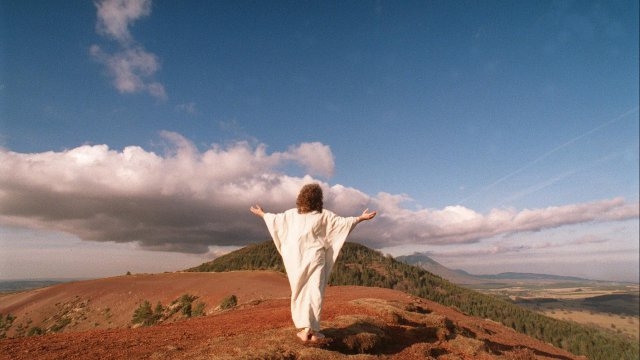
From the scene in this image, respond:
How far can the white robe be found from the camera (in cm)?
830

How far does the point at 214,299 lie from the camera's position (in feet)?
163

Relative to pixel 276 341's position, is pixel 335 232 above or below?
above

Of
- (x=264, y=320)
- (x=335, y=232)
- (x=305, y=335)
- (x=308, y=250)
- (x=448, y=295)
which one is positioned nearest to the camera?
(x=305, y=335)

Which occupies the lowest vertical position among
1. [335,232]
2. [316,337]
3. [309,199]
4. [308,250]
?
[316,337]

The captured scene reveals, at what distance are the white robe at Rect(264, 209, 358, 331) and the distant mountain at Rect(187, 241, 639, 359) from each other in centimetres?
8609

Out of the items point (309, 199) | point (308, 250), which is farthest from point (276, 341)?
point (309, 199)

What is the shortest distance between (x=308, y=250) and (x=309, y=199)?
1.19 metres

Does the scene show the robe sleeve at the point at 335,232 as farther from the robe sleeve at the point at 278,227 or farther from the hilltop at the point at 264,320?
the hilltop at the point at 264,320

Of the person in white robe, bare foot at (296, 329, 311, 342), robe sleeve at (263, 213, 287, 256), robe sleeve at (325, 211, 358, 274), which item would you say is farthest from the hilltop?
robe sleeve at (263, 213, 287, 256)

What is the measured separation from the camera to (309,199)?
8773 mm

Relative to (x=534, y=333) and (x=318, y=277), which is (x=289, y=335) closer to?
(x=318, y=277)

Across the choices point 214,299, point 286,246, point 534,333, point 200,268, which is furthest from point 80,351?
point 200,268

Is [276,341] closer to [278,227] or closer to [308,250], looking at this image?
[308,250]

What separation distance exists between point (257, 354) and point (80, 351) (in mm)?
4400
